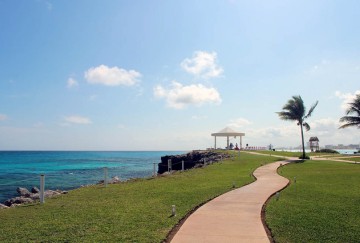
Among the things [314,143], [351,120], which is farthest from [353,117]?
[314,143]

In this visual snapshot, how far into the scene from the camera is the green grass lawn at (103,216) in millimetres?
6894

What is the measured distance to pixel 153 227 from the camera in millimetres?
7418

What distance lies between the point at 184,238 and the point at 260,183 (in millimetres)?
9581

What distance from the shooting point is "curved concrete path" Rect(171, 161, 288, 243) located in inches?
258

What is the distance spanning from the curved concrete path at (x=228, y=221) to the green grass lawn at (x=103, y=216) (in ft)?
1.54

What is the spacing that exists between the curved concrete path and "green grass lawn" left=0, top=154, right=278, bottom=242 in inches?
18.5

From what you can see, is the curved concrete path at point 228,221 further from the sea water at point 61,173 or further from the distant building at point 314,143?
the distant building at point 314,143

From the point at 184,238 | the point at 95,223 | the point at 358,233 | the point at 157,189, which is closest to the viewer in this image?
the point at 184,238

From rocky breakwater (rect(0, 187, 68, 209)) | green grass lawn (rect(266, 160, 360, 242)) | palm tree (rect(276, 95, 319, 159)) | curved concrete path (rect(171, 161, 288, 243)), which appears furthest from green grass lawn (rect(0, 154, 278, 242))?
palm tree (rect(276, 95, 319, 159))

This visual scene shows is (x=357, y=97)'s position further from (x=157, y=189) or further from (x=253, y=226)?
(x=253, y=226)

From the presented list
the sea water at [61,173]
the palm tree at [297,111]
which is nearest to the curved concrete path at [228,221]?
the sea water at [61,173]

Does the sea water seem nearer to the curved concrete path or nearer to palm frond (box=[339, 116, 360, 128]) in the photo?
the curved concrete path

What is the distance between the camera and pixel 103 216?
874 centimetres

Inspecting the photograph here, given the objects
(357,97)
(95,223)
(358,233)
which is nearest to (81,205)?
(95,223)
